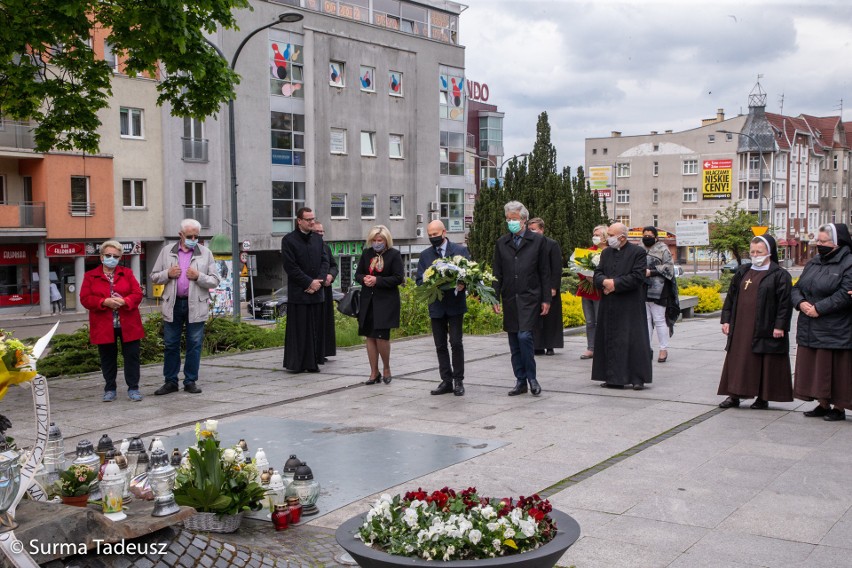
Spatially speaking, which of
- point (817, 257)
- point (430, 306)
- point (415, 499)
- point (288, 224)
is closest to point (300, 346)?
point (430, 306)

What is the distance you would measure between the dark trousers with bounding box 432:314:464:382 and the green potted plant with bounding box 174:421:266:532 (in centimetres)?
532

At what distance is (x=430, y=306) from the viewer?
425 inches

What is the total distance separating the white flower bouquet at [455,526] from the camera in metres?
3.81

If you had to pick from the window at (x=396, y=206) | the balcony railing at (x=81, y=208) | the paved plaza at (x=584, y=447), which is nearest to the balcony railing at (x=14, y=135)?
the balcony railing at (x=81, y=208)

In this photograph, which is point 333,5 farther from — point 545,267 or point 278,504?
point 278,504

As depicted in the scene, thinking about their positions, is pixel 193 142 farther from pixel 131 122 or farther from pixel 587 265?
pixel 587 265

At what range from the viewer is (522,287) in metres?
10.6

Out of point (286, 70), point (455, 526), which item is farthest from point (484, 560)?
point (286, 70)

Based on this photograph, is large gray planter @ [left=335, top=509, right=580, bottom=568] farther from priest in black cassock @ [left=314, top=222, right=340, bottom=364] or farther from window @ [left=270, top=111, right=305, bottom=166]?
window @ [left=270, top=111, right=305, bottom=166]

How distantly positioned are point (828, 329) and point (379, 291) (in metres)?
5.14

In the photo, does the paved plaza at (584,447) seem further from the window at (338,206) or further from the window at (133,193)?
the window at (338,206)

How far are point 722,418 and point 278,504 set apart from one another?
5.25 metres

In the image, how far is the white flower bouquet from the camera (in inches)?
150

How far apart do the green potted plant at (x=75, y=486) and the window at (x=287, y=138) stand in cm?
4376
